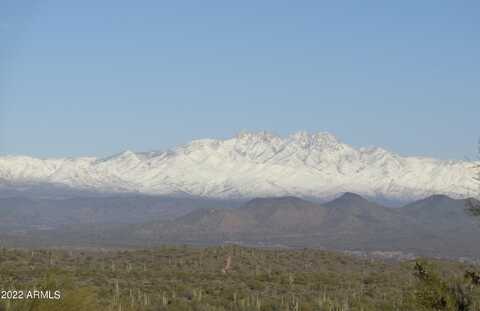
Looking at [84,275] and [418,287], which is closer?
[418,287]

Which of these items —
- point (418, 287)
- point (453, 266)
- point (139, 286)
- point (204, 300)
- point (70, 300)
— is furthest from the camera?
point (453, 266)

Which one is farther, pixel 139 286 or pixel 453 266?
pixel 453 266

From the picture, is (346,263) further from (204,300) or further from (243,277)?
(204,300)

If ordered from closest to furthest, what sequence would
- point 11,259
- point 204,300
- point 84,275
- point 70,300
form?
point 70,300, point 204,300, point 84,275, point 11,259

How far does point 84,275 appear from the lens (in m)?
67.1

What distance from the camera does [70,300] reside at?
22219 mm

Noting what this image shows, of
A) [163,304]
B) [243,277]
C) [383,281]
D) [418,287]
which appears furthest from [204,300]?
[418,287]

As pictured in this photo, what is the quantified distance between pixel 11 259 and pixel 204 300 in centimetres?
3502

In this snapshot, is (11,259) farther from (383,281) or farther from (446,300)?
(446,300)

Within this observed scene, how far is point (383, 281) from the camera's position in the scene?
7619 centimetres

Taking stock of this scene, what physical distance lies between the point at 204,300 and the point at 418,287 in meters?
32.3

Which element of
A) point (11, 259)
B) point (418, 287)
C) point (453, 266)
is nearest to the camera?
point (418, 287)

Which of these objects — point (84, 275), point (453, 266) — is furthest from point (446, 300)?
point (453, 266)

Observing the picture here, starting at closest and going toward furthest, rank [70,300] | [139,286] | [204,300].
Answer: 1. [70,300]
2. [204,300]
3. [139,286]
